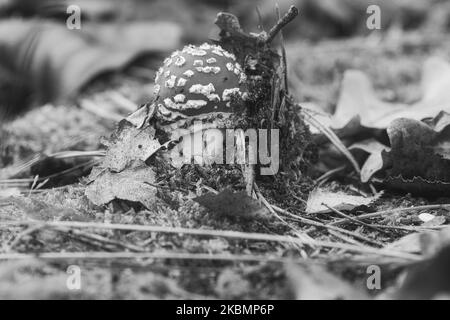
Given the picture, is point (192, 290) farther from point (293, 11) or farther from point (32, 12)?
point (32, 12)

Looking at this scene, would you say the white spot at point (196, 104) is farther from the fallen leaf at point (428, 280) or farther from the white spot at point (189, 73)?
the fallen leaf at point (428, 280)

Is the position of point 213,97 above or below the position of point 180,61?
below

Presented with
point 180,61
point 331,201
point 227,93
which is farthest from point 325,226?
point 180,61

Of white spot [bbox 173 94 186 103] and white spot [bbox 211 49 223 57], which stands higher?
white spot [bbox 211 49 223 57]

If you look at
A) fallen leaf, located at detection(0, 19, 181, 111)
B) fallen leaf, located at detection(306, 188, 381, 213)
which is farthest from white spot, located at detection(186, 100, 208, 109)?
fallen leaf, located at detection(0, 19, 181, 111)

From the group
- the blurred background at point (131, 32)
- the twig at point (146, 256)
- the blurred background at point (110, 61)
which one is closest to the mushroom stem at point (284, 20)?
the twig at point (146, 256)

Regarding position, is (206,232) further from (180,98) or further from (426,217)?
(426,217)

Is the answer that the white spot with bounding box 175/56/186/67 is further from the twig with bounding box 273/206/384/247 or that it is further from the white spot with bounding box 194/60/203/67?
the twig with bounding box 273/206/384/247
